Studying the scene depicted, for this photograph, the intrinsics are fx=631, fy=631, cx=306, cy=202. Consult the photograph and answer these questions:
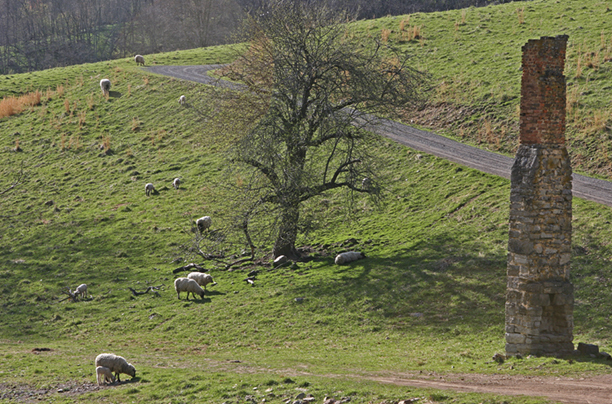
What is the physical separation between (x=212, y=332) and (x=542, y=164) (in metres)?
14.6

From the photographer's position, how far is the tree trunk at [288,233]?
31003 millimetres

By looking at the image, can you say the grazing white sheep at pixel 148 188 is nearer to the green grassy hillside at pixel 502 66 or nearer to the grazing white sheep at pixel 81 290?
the grazing white sheep at pixel 81 290

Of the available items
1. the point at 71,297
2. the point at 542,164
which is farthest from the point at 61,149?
the point at 542,164

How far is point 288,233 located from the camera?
104 feet

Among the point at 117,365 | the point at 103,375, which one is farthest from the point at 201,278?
the point at 103,375

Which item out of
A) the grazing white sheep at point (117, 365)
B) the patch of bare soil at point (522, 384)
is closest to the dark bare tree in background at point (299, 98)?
the grazing white sheep at point (117, 365)

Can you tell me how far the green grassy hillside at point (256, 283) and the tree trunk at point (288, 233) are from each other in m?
1.29

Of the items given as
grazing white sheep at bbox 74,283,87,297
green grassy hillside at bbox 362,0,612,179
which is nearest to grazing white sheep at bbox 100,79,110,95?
green grassy hillside at bbox 362,0,612,179

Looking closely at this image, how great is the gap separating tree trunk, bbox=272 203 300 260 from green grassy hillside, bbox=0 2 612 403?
129 cm

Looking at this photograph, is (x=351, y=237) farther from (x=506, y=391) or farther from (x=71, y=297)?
(x=506, y=391)

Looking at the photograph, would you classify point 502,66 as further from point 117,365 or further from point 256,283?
point 117,365

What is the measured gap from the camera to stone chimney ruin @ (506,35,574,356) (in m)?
19.2

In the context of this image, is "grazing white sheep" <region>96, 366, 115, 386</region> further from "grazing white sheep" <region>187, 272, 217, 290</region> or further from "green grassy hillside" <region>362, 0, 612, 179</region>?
"green grassy hillside" <region>362, 0, 612, 179</region>

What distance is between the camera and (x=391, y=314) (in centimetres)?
2583
